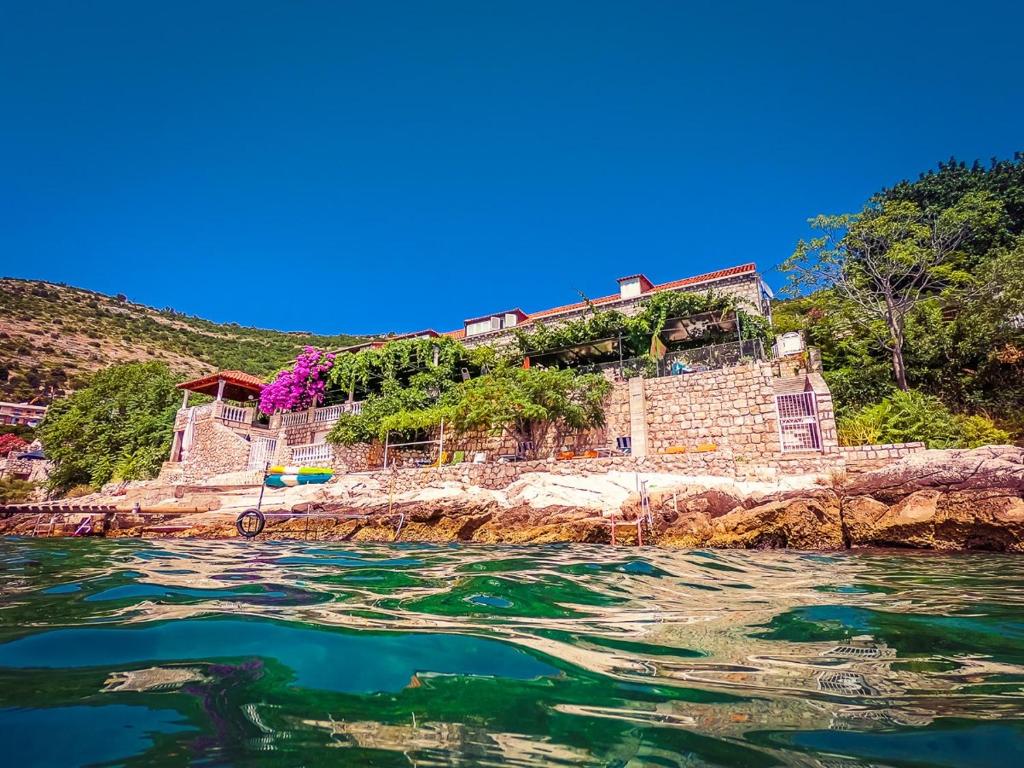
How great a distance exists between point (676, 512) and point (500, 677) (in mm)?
9849

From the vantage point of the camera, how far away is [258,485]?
706 inches

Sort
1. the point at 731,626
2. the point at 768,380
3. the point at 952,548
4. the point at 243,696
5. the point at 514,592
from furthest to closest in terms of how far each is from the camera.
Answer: the point at 768,380
the point at 952,548
the point at 514,592
the point at 731,626
the point at 243,696

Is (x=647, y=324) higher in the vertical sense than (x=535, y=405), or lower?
higher

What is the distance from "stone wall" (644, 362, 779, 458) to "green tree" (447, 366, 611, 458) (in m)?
2.02

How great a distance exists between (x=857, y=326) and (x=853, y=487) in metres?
10.9

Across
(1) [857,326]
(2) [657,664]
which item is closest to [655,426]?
(1) [857,326]

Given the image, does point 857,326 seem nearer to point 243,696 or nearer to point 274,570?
point 274,570

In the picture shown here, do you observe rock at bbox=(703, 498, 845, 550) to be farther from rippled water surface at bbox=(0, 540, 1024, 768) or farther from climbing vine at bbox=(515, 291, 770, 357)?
climbing vine at bbox=(515, 291, 770, 357)

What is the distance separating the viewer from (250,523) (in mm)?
13273

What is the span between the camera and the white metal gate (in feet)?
74.7

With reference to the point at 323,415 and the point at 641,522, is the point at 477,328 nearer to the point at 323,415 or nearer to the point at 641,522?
the point at 323,415

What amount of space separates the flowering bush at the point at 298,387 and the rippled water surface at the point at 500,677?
21.8 m

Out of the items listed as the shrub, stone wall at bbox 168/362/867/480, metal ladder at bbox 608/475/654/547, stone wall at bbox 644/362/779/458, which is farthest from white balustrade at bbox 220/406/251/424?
the shrub

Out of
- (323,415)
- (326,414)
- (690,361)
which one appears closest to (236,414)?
(323,415)
